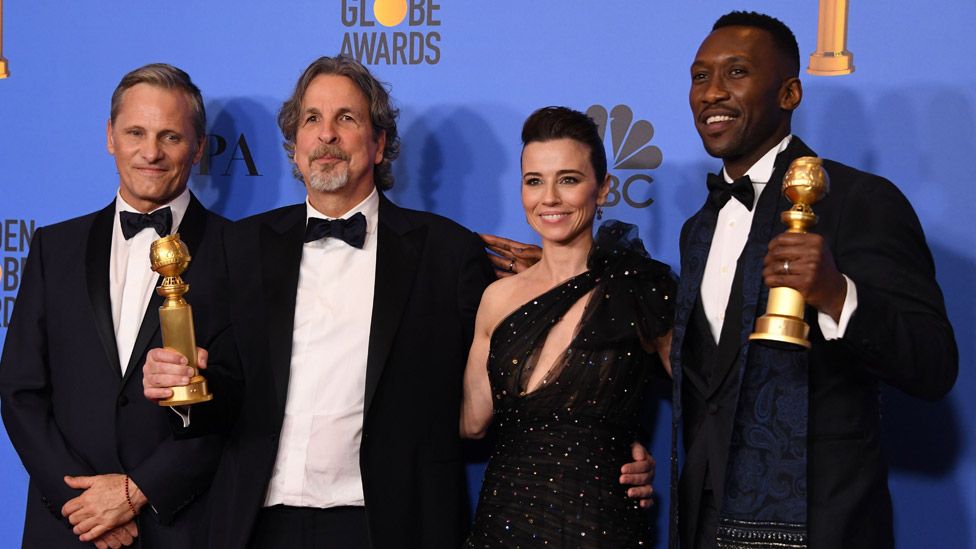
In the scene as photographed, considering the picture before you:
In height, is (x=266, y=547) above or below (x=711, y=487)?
below

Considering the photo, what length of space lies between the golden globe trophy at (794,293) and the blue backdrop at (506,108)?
1.17 m

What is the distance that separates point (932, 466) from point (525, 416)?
1.14 meters

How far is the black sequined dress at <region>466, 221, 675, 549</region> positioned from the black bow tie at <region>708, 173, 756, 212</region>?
0.30m

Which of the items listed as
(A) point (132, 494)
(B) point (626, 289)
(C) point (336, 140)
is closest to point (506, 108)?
(C) point (336, 140)

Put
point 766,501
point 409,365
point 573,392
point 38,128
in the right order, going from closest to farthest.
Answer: point 766,501 → point 573,392 → point 409,365 → point 38,128

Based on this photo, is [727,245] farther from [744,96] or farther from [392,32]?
[392,32]

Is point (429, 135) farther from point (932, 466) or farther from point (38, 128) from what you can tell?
point (932, 466)

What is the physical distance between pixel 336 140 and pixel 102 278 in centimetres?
74

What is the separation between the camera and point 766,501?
2.20 m

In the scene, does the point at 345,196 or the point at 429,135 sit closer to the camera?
the point at 345,196

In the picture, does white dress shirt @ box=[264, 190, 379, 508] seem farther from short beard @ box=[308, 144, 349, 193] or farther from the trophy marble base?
the trophy marble base

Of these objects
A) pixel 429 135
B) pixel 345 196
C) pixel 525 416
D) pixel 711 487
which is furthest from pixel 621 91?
pixel 711 487

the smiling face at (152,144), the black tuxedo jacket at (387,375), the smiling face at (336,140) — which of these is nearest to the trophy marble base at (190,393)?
the black tuxedo jacket at (387,375)

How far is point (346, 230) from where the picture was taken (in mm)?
2848
